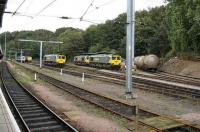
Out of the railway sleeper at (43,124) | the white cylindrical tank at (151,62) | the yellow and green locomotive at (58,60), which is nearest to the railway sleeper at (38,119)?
the railway sleeper at (43,124)

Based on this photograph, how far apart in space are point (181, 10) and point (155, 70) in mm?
17120

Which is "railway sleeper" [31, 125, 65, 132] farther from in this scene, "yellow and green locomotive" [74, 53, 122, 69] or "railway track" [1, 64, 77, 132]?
"yellow and green locomotive" [74, 53, 122, 69]

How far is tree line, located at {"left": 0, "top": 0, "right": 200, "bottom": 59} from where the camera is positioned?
124ft

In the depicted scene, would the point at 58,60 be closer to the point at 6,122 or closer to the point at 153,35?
the point at 153,35

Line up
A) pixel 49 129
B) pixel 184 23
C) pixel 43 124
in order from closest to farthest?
pixel 49 129 → pixel 43 124 → pixel 184 23

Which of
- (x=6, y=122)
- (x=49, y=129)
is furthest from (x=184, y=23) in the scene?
(x=6, y=122)

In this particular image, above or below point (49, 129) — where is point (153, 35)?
above

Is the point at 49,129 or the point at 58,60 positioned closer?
the point at 49,129

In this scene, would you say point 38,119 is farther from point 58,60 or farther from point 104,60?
point 58,60

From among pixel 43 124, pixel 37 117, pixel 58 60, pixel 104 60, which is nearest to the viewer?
pixel 43 124

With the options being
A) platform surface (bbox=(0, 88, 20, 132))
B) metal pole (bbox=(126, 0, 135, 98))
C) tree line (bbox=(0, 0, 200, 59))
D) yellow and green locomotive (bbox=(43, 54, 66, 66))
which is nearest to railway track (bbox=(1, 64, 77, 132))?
platform surface (bbox=(0, 88, 20, 132))

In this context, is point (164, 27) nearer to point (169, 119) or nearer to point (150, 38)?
point (150, 38)

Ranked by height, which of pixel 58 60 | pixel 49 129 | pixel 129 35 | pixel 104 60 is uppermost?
pixel 129 35

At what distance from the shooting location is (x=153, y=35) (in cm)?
6575
